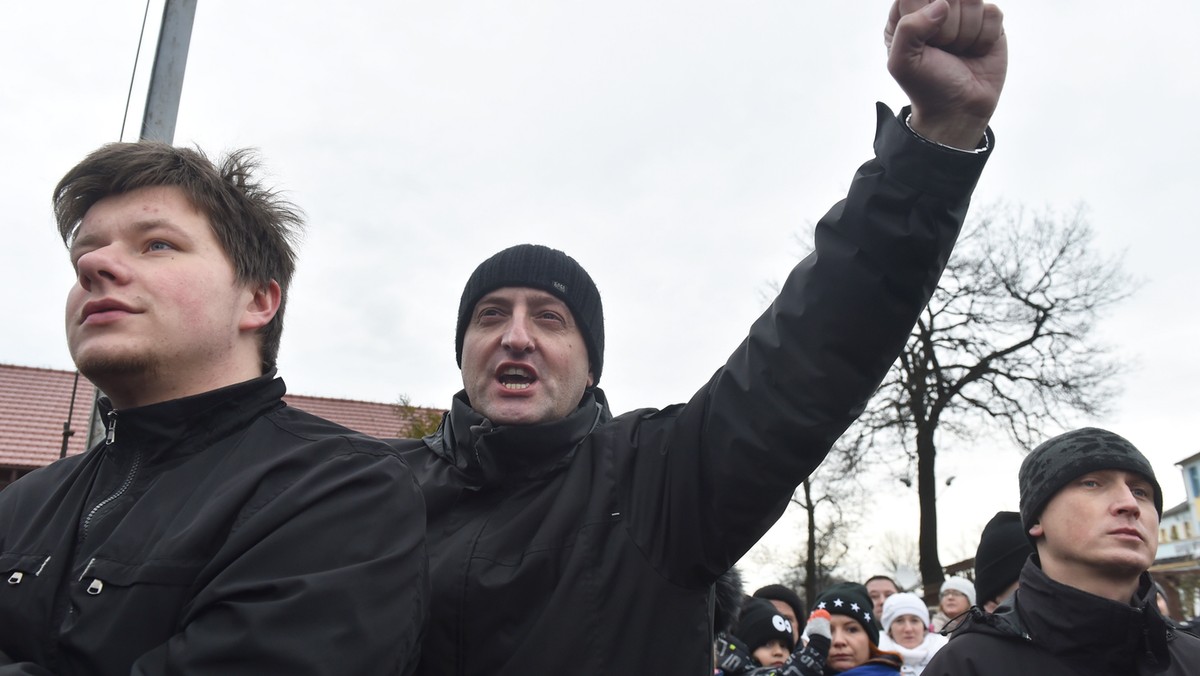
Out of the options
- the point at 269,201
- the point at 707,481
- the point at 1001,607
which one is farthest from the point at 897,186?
the point at 1001,607

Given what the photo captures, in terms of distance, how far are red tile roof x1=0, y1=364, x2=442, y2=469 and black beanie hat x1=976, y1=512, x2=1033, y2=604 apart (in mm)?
13050

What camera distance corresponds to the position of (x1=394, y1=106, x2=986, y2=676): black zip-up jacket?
168cm

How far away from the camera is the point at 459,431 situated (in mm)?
2277

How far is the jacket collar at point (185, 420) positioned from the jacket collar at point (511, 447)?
542mm

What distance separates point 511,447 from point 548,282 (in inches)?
20.1

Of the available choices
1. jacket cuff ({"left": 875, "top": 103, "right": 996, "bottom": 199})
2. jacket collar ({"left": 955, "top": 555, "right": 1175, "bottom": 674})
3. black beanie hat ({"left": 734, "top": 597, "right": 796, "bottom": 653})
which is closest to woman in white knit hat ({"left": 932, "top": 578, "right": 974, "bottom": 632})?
black beanie hat ({"left": 734, "top": 597, "right": 796, "bottom": 653})

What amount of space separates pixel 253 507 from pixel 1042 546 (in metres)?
2.41

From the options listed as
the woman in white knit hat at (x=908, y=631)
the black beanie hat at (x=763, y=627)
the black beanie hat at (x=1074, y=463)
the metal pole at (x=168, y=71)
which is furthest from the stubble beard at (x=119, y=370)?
the woman in white knit hat at (x=908, y=631)

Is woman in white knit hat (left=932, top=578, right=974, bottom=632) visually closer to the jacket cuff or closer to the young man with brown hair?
the jacket cuff

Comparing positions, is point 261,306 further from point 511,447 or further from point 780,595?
point 780,595

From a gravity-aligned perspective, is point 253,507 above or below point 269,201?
below

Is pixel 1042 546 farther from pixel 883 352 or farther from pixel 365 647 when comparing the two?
pixel 365 647

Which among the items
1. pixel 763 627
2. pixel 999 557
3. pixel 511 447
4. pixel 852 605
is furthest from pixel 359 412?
pixel 511 447

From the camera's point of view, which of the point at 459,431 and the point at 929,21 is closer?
the point at 929,21
